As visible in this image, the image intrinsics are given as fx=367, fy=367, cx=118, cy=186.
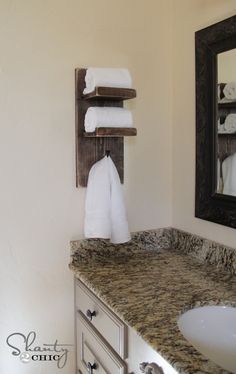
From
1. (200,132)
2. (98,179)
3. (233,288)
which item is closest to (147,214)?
(98,179)

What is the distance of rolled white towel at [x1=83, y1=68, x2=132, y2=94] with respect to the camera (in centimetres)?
147

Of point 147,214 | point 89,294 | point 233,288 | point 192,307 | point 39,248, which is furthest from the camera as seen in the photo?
point 147,214

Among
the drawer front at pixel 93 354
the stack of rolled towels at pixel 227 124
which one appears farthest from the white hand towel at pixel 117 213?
the stack of rolled towels at pixel 227 124

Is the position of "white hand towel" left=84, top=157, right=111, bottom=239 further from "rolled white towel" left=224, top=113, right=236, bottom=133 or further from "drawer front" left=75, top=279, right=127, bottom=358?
"rolled white towel" left=224, top=113, right=236, bottom=133

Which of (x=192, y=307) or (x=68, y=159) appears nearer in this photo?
(x=192, y=307)

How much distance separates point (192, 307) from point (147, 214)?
0.66m

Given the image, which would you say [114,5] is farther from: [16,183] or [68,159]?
[16,183]

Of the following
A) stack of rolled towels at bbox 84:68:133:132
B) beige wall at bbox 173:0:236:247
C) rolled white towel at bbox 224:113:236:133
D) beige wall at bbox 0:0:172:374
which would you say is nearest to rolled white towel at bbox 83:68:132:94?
stack of rolled towels at bbox 84:68:133:132

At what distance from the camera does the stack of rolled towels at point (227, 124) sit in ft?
4.67

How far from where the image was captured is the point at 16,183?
1.51m

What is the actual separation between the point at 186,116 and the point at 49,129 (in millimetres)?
630

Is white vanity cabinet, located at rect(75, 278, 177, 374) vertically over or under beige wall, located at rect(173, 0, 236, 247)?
under

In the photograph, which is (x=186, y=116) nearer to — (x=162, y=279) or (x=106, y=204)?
(x=106, y=204)

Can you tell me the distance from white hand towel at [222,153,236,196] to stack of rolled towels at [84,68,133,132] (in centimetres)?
43
